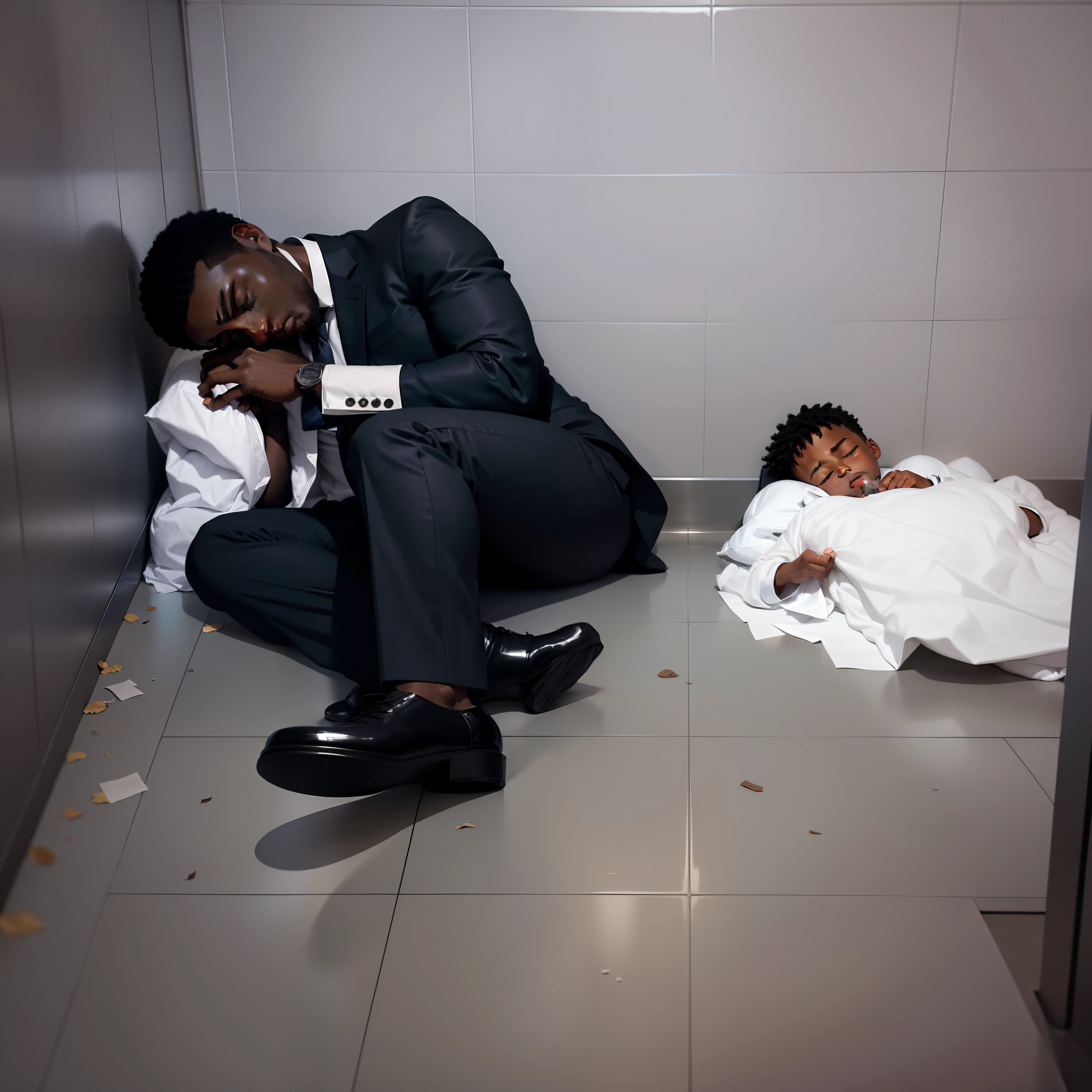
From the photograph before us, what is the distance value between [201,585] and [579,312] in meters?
1.14

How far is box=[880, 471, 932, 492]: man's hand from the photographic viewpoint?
2201 mm

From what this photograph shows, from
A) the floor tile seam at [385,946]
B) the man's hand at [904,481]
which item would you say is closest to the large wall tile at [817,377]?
the man's hand at [904,481]

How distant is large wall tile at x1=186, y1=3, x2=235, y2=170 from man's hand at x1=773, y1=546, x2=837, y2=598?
1.59m

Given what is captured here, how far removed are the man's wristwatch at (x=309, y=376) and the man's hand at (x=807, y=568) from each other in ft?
3.25

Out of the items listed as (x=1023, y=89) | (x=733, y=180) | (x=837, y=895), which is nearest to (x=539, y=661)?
(x=837, y=895)

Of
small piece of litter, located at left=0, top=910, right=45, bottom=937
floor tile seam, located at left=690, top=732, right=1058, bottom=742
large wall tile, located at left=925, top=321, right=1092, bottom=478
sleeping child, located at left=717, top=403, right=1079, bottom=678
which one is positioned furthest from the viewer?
large wall tile, located at left=925, top=321, right=1092, bottom=478

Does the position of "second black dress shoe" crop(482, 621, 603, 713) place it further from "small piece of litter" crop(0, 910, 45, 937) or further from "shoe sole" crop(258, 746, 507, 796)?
"small piece of litter" crop(0, 910, 45, 937)

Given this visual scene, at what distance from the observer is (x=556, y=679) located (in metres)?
1.66

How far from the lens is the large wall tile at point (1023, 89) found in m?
2.22

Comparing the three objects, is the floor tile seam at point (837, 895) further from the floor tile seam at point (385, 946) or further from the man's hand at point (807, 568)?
the man's hand at point (807, 568)

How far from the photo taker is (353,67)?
2.29 metres

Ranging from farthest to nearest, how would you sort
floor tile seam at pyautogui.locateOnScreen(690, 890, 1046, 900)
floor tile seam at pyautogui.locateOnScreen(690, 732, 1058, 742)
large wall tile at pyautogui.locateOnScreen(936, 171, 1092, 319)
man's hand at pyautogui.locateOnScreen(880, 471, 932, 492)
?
large wall tile at pyautogui.locateOnScreen(936, 171, 1092, 319)
man's hand at pyautogui.locateOnScreen(880, 471, 932, 492)
floor tile seam at pyautogui.locateOnScreen(690, 732, 1058, 742)
floor tile seam at pyautogui.locateOnScreen(690, 890, 1046, 900)

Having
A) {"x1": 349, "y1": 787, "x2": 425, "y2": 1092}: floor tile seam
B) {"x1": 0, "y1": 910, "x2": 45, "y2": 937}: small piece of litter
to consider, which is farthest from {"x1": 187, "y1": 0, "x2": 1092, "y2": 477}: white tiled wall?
{"x1": 0, "y1": 910, "x2": 45, "y2": 937}: small piece of litter

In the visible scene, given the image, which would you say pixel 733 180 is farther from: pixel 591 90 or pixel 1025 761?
pixel 1025 761
